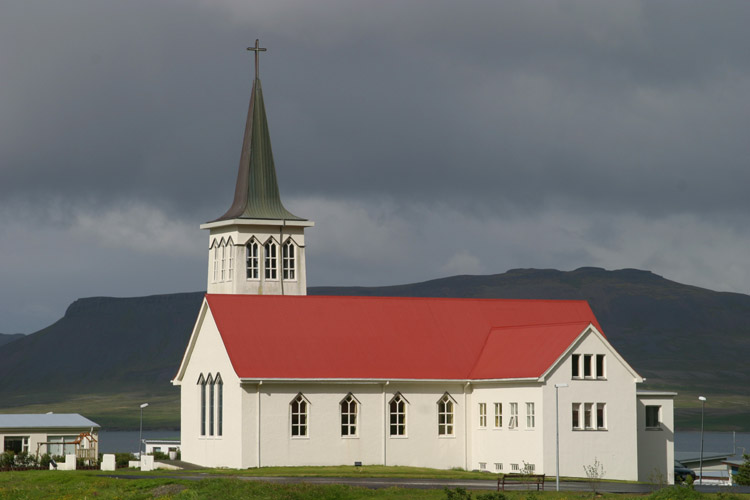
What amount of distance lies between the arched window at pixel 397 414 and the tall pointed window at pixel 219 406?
877 cm

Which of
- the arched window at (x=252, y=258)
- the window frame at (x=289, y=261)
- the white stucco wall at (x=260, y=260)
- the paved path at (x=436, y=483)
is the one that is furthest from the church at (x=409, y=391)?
the paved path at (x=436, y=483)

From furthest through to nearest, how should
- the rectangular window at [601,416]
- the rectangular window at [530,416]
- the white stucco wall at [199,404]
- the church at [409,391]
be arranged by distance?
the white stucco wall at [199,404] < the rectangular window at [601,416] < the church at [409,391] < the rectangular window at [530,416]

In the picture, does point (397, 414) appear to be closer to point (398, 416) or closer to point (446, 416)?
point (398, 416)

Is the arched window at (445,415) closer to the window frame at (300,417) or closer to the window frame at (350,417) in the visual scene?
the window frame at (350,417)

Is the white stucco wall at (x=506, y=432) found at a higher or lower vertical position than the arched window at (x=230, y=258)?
lower

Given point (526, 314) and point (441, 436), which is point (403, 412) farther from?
point (526, 314)

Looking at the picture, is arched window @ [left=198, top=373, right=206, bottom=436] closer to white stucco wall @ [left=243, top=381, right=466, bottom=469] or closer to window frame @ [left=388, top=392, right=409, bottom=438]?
white stucco wall @ [left=243, top=381, right=466, bottom=469]

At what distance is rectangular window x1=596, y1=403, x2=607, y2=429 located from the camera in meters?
67.0

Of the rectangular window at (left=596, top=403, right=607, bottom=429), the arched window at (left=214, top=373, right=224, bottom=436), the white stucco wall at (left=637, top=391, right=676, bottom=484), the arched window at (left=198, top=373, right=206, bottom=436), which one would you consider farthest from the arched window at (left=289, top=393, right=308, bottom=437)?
the white stucco wall at (left=637, top=391, right=676, bottom=484)

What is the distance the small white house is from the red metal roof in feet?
63.8

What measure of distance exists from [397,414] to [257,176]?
19870mm

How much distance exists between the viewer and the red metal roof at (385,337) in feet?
224

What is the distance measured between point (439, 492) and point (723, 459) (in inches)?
2721

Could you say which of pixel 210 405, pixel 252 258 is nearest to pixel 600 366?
pixel 210 405
